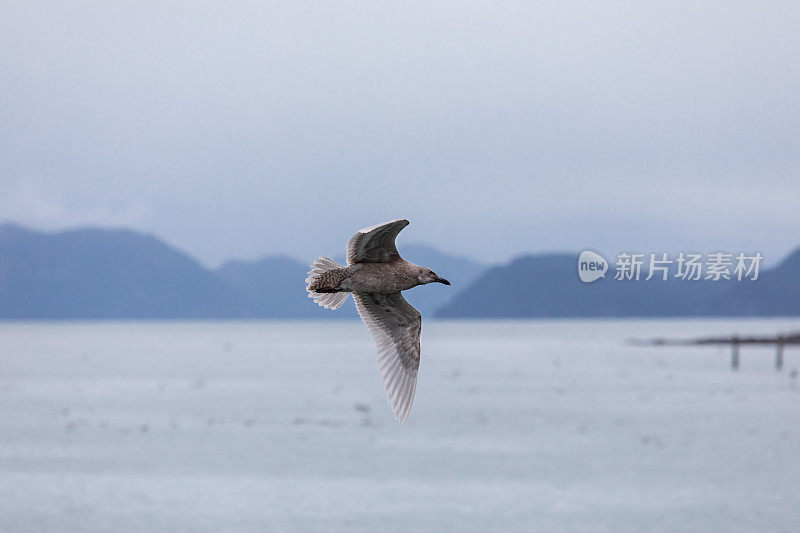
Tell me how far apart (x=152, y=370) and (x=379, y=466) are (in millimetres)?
102229

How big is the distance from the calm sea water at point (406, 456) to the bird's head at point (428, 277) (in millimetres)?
58601

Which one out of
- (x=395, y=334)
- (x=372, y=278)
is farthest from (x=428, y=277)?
(x=395, y=334)

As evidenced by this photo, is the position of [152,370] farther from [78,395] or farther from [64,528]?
[64,528]

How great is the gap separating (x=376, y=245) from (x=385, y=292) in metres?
0.53

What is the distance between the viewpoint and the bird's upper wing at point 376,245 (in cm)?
722

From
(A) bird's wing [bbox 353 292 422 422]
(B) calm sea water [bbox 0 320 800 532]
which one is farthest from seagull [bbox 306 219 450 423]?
(B) calm sea water [bbox 0 320 800 532]

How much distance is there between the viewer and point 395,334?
931cm

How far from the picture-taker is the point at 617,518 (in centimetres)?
6562

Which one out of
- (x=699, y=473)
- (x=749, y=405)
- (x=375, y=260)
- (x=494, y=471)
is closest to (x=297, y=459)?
(x=494, y=471)

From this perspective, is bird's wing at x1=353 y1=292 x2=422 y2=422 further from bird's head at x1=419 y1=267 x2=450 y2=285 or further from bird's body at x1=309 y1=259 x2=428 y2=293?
bird's head at x1=419 y1=267 x2=450 y2=285

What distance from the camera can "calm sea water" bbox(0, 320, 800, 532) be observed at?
66875mm

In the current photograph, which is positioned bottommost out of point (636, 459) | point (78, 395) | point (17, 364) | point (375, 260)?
point (17, 364)

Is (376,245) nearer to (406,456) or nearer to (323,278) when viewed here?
(323,278)

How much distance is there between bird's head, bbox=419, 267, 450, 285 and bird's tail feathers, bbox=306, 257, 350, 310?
868 millimetres
